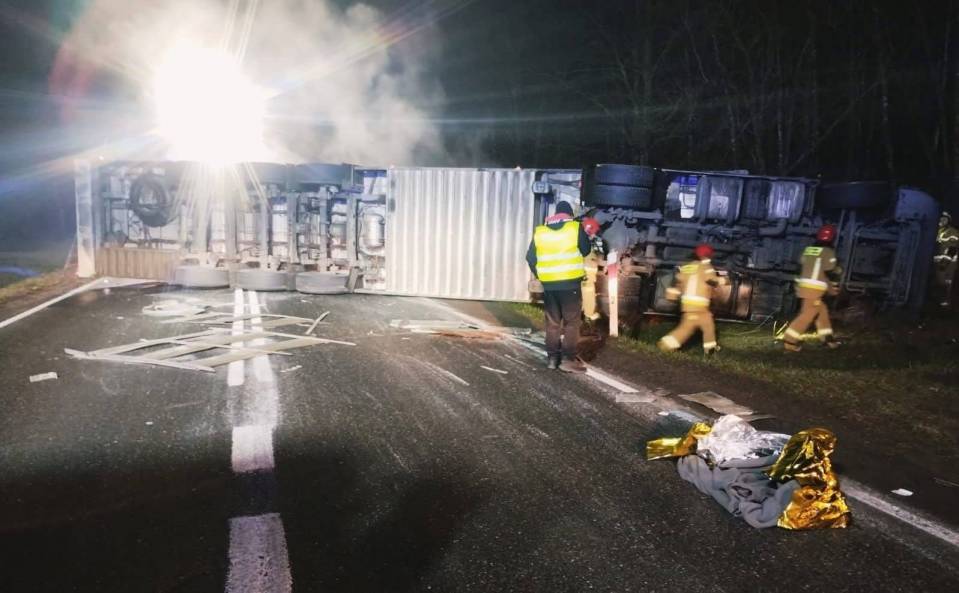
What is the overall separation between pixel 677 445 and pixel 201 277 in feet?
32.1

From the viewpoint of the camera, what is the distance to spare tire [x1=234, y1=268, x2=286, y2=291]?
11.1 metres

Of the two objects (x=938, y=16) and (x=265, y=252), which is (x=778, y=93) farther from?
(x=265, y=252)

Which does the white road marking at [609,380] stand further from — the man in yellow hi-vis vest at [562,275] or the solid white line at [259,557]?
the solid white line at [259,557]

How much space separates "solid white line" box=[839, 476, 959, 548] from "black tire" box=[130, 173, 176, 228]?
12.0m

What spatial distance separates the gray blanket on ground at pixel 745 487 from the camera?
316 cm

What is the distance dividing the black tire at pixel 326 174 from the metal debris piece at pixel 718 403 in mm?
7775

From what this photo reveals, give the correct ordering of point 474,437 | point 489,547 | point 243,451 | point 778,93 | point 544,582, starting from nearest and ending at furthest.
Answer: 1. point 544,582
2. point 489,547
3. point 243,451
4. point 474,437
5. point 778,93

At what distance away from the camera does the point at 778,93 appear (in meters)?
18.1

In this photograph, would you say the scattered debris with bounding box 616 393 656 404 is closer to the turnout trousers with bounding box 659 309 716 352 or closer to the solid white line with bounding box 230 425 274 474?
the turnout trousers with bounding box 659 309 716 352

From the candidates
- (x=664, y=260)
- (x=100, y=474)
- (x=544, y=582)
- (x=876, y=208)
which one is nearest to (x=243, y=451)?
(x=100, y=474)

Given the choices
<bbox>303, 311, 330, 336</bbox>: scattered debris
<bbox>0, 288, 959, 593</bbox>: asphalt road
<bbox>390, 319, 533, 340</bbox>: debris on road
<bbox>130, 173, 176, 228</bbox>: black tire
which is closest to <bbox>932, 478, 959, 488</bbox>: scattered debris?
<bbox>0, 288, 959, 593</bbox>: asphalt road

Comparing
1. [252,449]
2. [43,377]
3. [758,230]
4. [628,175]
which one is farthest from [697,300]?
[43,377]

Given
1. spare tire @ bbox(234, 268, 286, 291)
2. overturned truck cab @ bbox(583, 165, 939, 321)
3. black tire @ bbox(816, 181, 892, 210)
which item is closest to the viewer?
black tire @ bbox(816, 181, 892, 210)

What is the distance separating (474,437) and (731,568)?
1.92m
